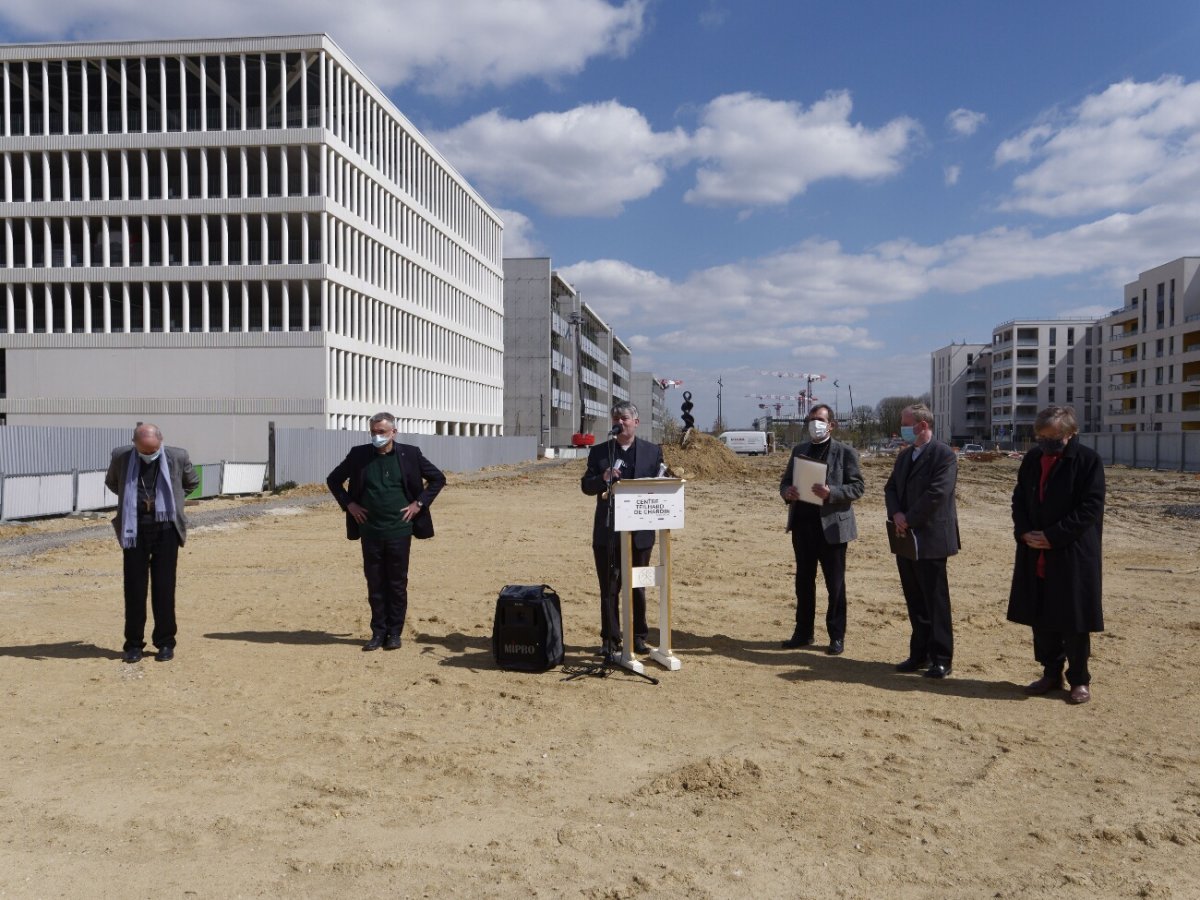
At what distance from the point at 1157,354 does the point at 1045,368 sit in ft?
162

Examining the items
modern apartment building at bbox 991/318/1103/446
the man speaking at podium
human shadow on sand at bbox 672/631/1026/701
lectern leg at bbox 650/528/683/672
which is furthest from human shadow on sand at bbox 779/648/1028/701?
modern apartment building at bbox 991/318/1103/446

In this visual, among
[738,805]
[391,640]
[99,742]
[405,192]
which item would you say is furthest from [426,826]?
[405,192]

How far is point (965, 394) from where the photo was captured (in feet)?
509

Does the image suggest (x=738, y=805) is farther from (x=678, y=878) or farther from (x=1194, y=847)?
(x=1194, y=847)

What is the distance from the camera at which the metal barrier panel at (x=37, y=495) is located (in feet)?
68.8

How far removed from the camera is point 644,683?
24.9 feet

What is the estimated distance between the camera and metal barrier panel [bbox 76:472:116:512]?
23.3 m

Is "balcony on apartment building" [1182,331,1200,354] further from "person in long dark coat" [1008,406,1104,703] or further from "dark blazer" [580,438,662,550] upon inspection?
"dark blazer" [580,438,662,550]

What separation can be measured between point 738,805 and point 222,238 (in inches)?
1820

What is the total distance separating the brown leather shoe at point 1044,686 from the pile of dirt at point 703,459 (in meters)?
36.0

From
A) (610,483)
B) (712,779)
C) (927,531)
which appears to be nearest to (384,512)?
(610,483)

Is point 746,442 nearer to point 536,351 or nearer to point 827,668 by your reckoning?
point 536,351

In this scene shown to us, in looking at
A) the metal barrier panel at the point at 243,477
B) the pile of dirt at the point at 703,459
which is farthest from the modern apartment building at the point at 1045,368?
the metal barrier panel at the point at 243,477

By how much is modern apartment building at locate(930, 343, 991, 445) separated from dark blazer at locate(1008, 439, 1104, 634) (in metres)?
146
